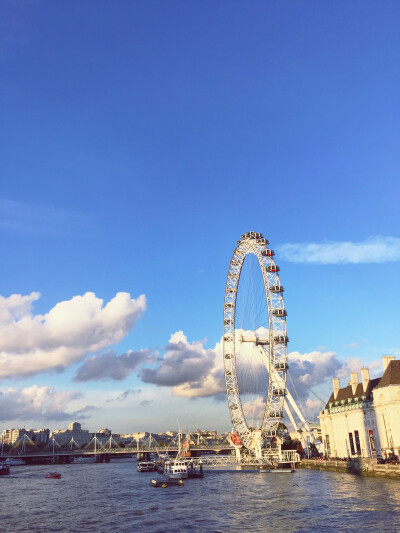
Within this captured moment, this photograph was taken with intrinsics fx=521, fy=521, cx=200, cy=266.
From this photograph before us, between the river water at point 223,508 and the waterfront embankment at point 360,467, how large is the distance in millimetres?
1153

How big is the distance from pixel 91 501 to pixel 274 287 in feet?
145

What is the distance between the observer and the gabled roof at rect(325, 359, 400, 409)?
73069 mm

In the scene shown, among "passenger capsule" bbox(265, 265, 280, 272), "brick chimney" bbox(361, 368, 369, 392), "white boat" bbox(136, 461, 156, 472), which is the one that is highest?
"passenger capsule" bbox(265, 265, 280, 272)

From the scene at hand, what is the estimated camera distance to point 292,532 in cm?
3494

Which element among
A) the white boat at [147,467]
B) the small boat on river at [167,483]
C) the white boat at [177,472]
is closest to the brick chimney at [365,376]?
the white boat at [177,472]

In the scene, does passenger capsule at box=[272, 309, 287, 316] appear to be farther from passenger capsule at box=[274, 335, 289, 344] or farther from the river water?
the river water

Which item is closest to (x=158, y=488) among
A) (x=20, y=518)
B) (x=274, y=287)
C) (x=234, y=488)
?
(x=234, y=488)

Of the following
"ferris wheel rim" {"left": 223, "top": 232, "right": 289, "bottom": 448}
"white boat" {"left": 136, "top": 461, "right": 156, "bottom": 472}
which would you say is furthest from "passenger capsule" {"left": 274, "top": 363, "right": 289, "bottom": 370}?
"white boat" {"left": 136, "top": 461, "right": 156, "bottom": 472}

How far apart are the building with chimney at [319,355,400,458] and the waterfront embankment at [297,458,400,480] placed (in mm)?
5031

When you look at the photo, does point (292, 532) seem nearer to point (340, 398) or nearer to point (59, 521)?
point (59, 521)

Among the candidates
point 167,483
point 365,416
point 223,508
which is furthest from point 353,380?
point 223,508

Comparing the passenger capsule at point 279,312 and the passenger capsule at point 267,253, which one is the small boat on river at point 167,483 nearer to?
the passenger capsule at point 279,312

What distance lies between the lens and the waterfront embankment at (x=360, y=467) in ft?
192

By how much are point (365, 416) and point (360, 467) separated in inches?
607
